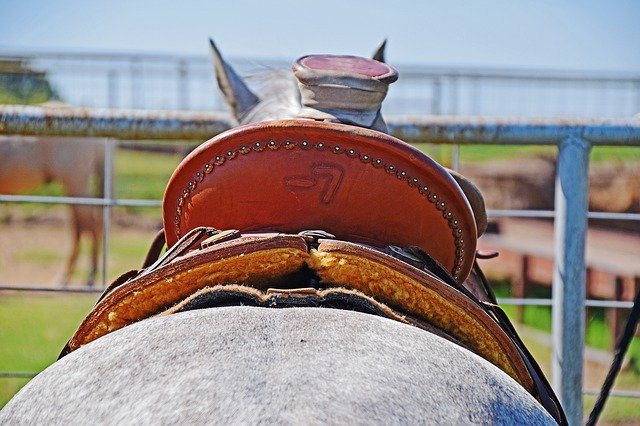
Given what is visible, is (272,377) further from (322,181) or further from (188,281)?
(322,181)

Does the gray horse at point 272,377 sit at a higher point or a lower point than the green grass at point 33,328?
higher

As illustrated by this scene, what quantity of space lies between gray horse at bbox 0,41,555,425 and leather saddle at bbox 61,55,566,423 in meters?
0.07

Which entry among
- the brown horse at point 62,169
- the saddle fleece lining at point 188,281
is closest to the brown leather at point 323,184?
the saddle fleece lining at point 188,281

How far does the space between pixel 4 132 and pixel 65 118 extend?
19 cm

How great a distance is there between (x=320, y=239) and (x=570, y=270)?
60.3 inches

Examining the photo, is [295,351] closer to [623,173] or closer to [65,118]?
[65,118]

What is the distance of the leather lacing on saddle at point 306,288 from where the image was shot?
96cm

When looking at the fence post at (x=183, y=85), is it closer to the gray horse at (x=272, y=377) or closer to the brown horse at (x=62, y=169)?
the brown horse at (x=62, y=169)

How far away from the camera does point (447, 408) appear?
30.5 inches

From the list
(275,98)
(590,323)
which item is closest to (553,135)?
(275,98)

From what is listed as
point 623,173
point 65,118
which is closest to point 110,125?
point 65,118

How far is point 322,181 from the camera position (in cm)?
107

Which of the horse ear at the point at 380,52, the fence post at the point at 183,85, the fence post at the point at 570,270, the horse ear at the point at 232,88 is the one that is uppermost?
the horse ear at the point at 380,52

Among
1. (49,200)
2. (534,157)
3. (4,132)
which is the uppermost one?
(4,132)
